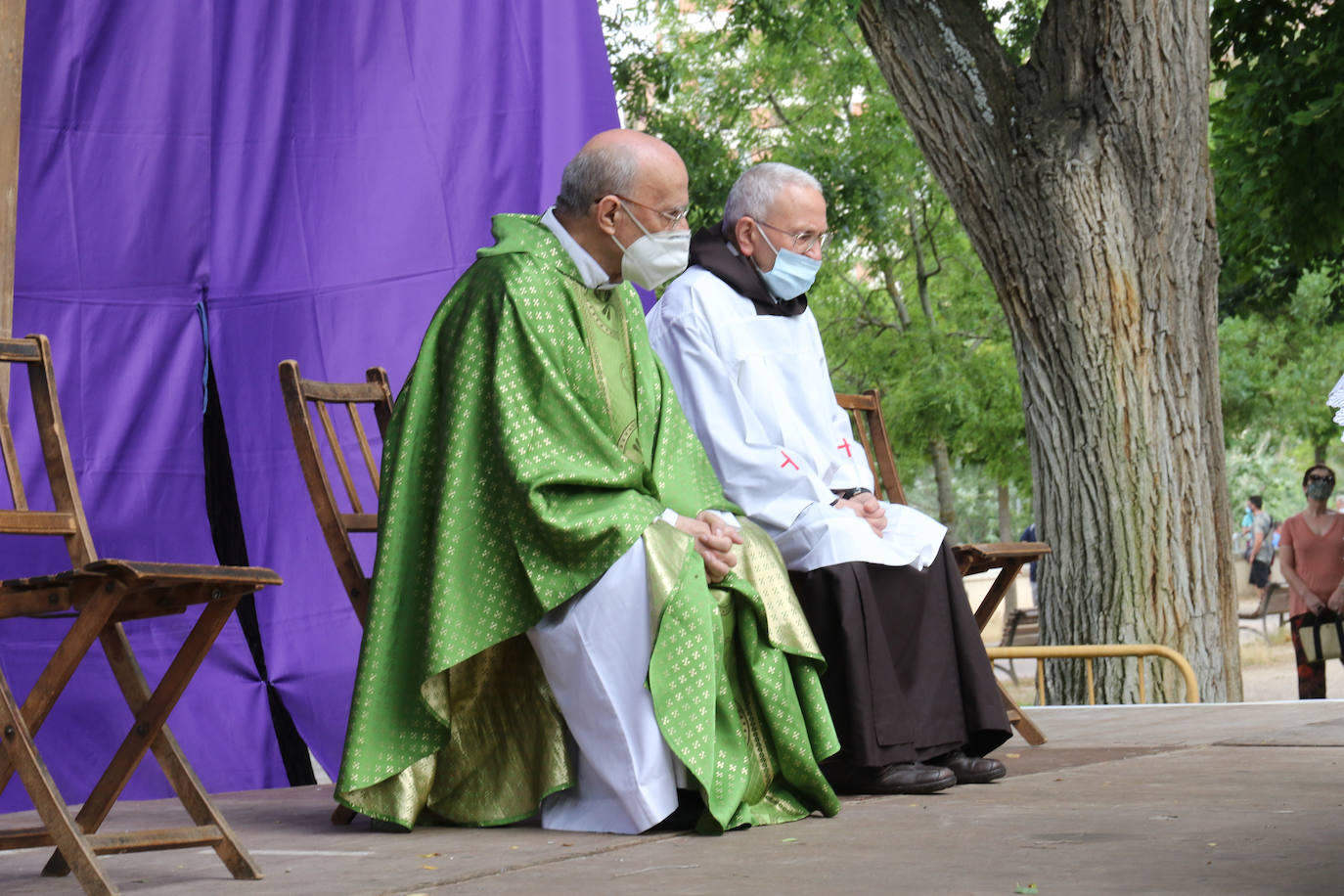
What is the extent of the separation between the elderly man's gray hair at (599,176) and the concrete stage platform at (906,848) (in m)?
Answer: 1.55

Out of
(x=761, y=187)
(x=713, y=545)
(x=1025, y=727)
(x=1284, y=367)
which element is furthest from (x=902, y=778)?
(x=1284, y=367)

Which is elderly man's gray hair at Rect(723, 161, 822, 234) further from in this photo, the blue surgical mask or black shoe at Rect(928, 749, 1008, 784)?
black shoe at Rect(928, 749, 1008, 784)

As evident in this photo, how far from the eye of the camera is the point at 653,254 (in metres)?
4.23

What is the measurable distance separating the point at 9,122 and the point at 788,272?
220 centimetres

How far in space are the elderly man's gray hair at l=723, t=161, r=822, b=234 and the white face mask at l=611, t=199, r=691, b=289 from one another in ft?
2.23

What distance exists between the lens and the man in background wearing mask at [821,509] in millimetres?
4348

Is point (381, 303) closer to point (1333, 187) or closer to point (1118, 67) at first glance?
point (1118, 67)

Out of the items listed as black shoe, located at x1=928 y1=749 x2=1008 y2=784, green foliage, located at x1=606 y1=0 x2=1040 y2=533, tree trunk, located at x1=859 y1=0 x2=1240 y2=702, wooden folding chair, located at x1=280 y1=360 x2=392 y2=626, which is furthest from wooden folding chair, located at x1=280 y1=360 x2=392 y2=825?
green foliage, located at x1=606 y1=0 x2=1040 y2=533

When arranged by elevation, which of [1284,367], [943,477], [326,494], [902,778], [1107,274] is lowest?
[902,778]

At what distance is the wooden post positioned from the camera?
4648 mm

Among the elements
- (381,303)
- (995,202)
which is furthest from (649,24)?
(381,303)

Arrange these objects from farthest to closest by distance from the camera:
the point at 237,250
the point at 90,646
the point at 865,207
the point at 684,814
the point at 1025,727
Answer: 1. the point at 865,207
2. the point at 1025,727
3. the point at 237,250
4. the point at 684,814
5. the point at 90,646

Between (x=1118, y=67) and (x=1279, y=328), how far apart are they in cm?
1444

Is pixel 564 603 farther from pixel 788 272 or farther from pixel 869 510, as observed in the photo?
pixel 788 272
